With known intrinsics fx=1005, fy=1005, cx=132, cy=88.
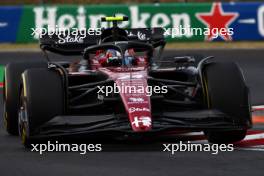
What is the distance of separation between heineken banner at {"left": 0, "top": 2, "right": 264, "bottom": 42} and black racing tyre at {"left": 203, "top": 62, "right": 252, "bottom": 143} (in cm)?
1286

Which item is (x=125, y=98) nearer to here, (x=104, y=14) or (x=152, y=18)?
(x=152, y=18)

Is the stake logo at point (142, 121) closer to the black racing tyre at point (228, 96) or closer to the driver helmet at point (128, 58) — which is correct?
the black racing tyre at point (228, 96)

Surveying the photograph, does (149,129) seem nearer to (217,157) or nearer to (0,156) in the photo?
(217,157)

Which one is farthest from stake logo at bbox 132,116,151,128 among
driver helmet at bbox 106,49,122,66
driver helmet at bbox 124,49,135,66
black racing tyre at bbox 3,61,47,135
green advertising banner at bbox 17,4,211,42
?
green advertising banner at bbox 17,4,211,42

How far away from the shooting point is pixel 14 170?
9047 mm

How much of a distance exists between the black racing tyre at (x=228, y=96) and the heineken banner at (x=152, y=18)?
12857 millimetres

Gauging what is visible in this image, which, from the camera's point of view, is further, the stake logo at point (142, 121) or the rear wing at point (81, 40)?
the rear wing at point (81, 40)

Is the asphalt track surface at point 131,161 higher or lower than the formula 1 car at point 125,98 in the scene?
lower

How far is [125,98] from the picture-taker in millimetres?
10336

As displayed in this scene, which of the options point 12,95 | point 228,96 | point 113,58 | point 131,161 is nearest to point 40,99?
point 131,161

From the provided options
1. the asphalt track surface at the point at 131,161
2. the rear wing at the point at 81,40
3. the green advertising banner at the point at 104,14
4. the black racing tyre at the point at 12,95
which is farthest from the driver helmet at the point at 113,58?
the green advertising banner at the point at 104,14

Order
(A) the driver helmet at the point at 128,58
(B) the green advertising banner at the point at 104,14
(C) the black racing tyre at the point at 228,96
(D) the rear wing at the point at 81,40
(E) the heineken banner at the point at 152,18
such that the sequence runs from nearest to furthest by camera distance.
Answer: (C) the black racing tyre at the point at 228,96 → (A) the driver helmet at the point at 128,58 → (D) the rear wing at the point at 81,40 → (E) the heineken banner at the point at 152,18 → (B) the green advertising banner at the point at 104,14

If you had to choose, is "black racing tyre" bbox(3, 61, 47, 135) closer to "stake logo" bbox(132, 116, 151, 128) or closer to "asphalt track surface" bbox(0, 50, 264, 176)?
"asphalt track surface" bbox(0, 50, 264, 176)

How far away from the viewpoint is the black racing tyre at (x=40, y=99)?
33.7 feet
